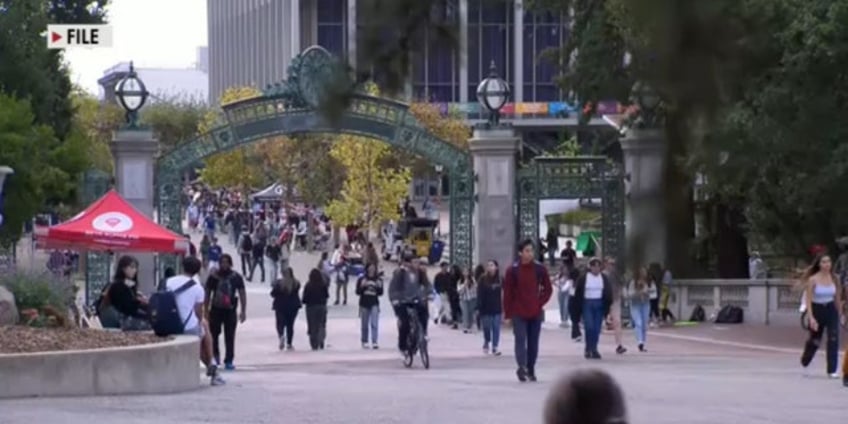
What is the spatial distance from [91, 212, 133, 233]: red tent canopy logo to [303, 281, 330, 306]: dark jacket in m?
2.97

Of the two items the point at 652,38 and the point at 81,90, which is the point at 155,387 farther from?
the point at 81,90

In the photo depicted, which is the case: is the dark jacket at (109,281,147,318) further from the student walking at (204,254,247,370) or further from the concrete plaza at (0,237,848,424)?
the student walking at (204,254,247,370)

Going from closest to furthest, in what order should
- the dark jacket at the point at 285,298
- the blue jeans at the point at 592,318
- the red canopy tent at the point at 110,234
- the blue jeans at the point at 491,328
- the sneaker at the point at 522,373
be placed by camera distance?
the sneaker at the point at 522,373, the blue jeans at the point at 592,318, the blue jeans at the point at 491,328, the red canopy tent at the point at 110,234, the dark jacket at the point at 285,298

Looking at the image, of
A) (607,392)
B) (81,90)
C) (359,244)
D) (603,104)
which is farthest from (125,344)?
(81,90)

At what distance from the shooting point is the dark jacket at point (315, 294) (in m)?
28.8

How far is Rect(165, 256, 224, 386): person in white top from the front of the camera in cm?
1928

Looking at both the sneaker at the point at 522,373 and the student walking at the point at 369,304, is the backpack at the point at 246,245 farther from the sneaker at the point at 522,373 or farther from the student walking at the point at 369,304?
the sneaker at the point at 522,373

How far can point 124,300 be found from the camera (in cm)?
2041

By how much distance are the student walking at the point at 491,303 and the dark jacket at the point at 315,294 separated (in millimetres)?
2825

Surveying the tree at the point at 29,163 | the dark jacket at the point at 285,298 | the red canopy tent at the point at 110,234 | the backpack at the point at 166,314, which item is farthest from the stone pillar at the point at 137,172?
the backpack at the point at 166,314

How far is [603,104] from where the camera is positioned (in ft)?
13.1

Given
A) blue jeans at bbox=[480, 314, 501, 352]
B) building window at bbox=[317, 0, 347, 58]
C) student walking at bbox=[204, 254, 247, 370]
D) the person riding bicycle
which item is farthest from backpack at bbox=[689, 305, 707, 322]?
building window at bbox=[317, 0, 347, 58]

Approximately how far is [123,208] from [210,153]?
509 centimetres

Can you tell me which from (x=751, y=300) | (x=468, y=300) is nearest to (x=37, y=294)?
(x=468, y=300)
